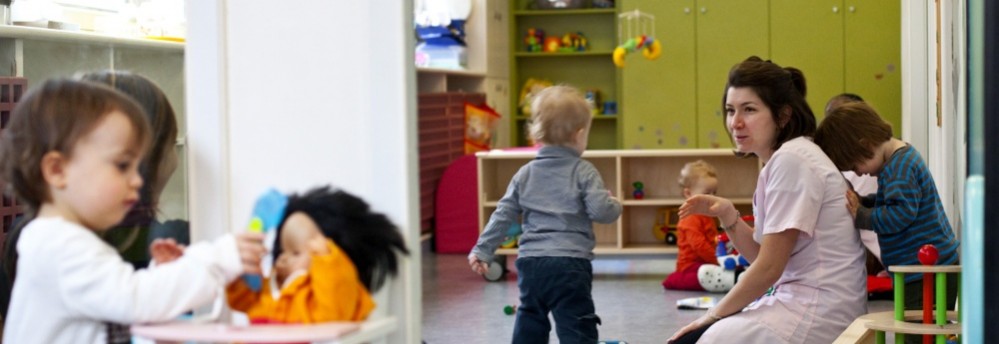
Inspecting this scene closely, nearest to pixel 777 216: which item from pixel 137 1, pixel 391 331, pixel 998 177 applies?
pixel 998 177

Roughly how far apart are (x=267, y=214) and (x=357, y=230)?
12 cm

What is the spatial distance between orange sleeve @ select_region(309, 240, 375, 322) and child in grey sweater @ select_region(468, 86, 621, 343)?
6.30 feet

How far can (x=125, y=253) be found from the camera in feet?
6.77

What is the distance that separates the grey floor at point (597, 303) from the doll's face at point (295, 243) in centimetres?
269

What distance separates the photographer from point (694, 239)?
18.7 ft

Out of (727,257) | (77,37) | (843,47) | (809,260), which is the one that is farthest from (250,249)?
(843,47)

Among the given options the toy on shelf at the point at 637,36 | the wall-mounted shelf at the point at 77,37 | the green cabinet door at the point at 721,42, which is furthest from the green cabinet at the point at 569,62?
the wall-mounted shelf at the point at 77,37

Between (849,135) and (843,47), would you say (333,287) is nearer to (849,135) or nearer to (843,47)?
(849,135)

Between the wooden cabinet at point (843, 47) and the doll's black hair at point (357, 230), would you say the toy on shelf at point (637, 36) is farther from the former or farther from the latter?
the doll's black hair at point (357, 230)

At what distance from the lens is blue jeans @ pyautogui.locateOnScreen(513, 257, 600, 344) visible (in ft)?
11.7

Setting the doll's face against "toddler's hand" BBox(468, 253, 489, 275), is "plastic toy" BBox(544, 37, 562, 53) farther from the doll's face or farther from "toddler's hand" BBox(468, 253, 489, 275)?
the doll's face

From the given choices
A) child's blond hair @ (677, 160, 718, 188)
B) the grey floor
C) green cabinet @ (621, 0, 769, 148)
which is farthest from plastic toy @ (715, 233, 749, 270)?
green cabinet @ (621, 0, 769, 148)

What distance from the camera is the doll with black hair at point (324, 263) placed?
5.29ft

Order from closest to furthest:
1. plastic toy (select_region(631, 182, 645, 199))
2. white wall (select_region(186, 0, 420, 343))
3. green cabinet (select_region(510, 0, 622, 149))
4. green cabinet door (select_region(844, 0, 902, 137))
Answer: white wall (select_region(186, 0, 420, 343))
plastic toy (select_region(631, 182, 645, 199))
green cabinet door (select_region(844, 0, 902, 137))
green cabinet (select_region(510, 0, 622, 149))
